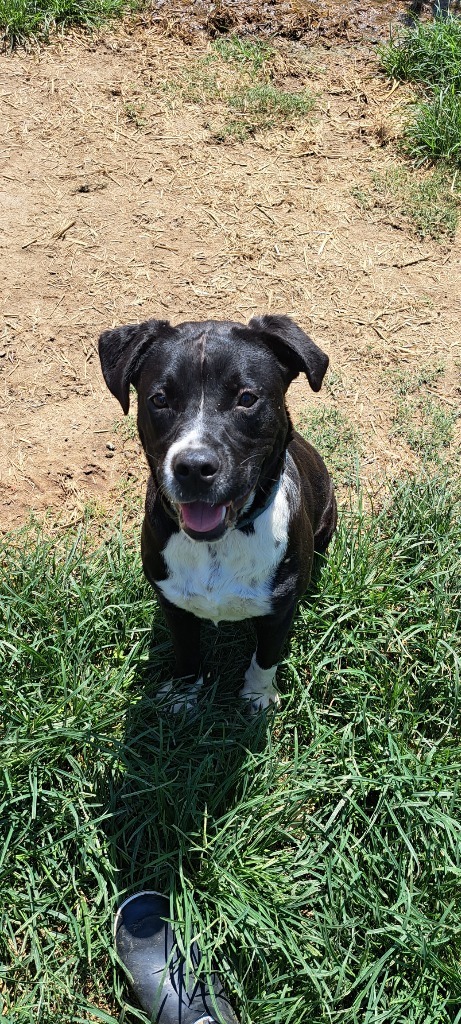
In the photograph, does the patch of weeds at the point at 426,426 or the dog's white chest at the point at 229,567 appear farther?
the patch of weeds at the point at 426,426

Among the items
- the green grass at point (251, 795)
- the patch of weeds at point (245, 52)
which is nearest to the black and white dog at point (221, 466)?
the green grass at point (251, 795)

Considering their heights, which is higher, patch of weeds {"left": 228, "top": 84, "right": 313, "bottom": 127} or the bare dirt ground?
patch of weeds {"left": 228, "top": 84, "right": 313, "bottom": 127}

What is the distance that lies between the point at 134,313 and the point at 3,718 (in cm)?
246

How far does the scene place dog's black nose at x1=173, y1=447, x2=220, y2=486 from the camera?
2.31 m

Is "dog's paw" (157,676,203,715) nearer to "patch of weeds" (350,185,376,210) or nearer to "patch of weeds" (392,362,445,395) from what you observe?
"patch of weeds" (392,362,445,395)

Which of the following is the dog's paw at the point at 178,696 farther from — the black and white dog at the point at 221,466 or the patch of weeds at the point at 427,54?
the patch of weeds at the point at 427,54

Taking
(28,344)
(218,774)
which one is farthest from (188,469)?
(28,344)

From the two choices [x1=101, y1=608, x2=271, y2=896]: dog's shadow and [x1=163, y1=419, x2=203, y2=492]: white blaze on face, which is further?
[x1=101, y1=608, x2=271, y2=896]: dog's shadow

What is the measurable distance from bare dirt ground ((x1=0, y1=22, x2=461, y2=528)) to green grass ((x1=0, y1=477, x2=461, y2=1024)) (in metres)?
0.78

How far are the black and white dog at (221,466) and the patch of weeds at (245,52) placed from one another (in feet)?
12.7

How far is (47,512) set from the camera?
13.1ft

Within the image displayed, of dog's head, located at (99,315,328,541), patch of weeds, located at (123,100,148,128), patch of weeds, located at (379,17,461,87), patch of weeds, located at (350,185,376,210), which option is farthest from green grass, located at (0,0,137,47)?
dog's head, located at (99,315,328,541)

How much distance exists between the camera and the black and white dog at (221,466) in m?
2.45

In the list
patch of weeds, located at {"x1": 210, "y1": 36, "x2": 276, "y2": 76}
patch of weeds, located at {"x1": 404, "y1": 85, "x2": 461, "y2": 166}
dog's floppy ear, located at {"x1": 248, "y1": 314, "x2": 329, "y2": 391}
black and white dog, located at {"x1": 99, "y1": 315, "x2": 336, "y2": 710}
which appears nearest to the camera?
black and white dog, located at {"x1": 99, "y1": 315, "x2": 336, "y2": 710}
